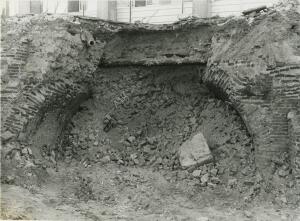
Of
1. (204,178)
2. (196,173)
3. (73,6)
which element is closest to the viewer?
(204,178)

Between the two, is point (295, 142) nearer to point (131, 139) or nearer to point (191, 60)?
point (191, 60)

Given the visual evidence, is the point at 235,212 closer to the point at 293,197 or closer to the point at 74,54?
the point at 293,197

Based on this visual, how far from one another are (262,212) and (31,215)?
3193mm

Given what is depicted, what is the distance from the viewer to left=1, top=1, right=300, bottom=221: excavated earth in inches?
249

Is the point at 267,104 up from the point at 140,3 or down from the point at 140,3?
down

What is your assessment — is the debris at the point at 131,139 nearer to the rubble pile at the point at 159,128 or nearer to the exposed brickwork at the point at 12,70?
the rubble pile at the point at 159,128

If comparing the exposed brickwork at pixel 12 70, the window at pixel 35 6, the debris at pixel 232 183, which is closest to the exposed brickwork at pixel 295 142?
the debris at pixel 232 183

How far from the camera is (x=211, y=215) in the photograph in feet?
19.6

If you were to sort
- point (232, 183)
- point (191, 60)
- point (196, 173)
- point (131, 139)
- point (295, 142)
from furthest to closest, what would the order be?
point (131, 139), point (191, 60), point (196, 173), point (232, 183), point (295, 142)

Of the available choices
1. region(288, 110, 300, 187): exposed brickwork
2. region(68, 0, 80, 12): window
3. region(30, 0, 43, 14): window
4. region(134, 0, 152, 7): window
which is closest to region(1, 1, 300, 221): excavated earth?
region(288, 110, 300, 187): exposed brickwork

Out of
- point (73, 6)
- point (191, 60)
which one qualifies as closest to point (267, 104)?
point (191, 60)

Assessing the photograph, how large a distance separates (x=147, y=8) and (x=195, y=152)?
5.08m

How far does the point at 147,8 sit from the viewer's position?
10805 millimetres

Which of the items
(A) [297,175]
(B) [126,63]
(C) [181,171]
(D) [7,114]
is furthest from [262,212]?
(D) [7,114]
